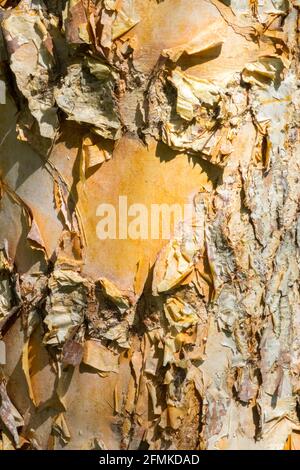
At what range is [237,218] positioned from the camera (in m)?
0.91

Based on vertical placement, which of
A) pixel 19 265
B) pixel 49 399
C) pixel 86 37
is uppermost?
pixel 86 37

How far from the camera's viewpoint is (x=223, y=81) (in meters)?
0.86

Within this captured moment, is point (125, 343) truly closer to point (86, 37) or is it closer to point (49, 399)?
point (49, 399)

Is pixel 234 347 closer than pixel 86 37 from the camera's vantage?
No

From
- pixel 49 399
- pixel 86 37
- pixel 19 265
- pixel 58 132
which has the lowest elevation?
pixel 49 399

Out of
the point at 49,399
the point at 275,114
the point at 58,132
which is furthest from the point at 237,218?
the point at 49,399

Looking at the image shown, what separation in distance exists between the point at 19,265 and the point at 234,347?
0.34 metres

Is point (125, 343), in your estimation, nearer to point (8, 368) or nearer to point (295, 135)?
point (8, 368)

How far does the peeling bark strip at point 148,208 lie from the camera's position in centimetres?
85

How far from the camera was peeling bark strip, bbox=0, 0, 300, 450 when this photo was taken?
0.85m

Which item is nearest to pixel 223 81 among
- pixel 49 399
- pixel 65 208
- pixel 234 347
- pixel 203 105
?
pixel 203 105

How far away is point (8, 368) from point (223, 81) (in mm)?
535

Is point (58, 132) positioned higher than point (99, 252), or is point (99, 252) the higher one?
point (58, 132)

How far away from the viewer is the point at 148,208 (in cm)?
88
